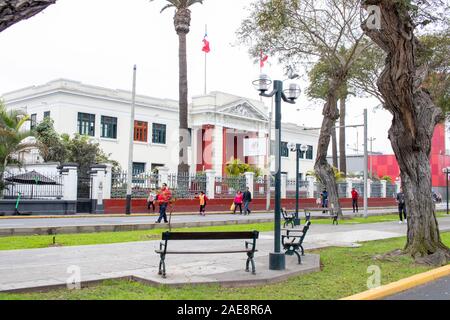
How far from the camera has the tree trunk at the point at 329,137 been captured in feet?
76.8

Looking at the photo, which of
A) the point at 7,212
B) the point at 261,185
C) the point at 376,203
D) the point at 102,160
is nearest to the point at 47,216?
the point at 7,212

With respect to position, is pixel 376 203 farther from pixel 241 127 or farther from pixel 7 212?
pixel 7 212

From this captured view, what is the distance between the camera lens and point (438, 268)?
384 inches

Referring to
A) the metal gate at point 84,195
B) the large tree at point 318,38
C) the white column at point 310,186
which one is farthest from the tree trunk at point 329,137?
the white column at point 310,186

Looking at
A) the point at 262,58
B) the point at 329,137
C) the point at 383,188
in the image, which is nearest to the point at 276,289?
the point at 329,137

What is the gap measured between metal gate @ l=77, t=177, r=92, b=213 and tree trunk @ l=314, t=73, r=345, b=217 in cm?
1207

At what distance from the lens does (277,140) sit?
8977mm

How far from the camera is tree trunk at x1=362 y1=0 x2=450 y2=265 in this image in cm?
1070

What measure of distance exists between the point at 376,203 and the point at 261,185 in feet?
45.7

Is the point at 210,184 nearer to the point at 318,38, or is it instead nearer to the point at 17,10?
the point at 318,38

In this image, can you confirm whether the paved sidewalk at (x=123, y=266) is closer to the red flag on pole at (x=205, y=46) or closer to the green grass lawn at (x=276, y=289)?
the green grass lawn at (x=276, y=289)

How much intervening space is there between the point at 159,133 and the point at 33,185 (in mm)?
24566
